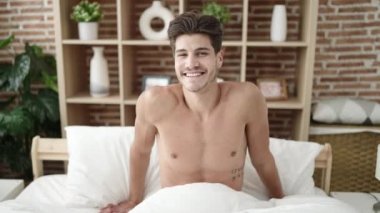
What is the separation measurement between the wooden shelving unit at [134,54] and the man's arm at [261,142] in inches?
27.7

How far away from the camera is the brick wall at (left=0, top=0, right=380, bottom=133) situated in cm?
248

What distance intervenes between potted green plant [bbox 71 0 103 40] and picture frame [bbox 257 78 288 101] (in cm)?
109

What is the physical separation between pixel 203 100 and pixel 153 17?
3.37ft

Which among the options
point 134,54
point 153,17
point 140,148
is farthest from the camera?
point 134,54

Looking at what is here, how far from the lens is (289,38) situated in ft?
8.29

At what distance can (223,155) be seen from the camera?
5.03 feet

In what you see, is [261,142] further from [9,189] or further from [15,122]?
[15,122]

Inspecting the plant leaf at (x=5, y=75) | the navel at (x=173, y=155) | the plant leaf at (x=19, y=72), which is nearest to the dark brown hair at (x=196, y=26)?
the navel at (x=173, y=155)

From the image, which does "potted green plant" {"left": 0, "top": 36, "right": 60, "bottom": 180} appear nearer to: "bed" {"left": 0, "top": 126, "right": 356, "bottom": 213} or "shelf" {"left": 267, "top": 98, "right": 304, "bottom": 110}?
"bed" {"left": 0, "top": 126, "right": 356, "bottom": 213}

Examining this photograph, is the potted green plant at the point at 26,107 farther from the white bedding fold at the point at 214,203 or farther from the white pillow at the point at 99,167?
the white bedding fold at the point at 214,203

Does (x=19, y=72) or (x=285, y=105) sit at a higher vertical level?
(x=19, y=72)

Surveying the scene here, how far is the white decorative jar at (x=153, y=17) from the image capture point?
232 centimetres

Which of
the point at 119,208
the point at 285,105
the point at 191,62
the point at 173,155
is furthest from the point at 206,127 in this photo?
the point at 285,105

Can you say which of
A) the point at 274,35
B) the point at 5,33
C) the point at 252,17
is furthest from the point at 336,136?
the point at 5,33
